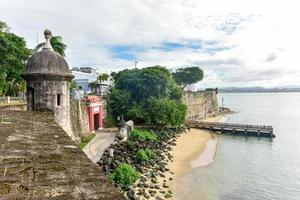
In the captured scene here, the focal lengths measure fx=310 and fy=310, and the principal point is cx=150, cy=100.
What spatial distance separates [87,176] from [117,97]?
41774 mm

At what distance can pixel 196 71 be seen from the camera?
9406 cm

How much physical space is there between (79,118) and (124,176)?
508 inches

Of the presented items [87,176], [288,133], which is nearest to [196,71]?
[288,133]

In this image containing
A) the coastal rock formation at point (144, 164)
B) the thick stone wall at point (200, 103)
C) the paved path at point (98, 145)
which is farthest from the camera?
the thick stone wall at point (200, 103)

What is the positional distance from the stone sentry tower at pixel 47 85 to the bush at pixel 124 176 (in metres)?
9.52

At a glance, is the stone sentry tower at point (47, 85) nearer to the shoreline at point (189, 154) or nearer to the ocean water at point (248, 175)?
the shoreline at point (189, 154)

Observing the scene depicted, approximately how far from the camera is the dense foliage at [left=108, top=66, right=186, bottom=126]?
4506cm

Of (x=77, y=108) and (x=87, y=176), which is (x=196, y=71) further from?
(x=87, y=176)

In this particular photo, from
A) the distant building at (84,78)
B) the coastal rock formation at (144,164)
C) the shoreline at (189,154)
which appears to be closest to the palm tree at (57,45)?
the coastal rock formation at (144,164)

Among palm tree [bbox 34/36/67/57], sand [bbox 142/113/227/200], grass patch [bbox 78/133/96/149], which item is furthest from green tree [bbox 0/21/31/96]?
sand [bbox 142/113/227/200]

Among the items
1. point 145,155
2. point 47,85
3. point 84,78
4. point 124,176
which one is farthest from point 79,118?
point 84,78

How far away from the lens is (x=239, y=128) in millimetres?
55125

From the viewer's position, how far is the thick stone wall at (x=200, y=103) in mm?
75700

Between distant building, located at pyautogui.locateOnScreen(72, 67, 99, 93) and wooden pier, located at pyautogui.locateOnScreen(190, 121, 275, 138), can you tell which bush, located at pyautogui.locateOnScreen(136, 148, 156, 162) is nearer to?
wooden pier, located at pyautogui.locateOnScreen(190, 121, 275, 138)
